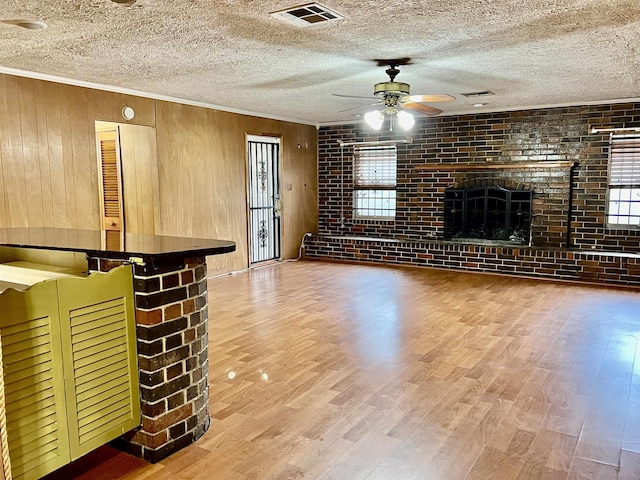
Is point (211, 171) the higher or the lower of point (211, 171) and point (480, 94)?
the lower

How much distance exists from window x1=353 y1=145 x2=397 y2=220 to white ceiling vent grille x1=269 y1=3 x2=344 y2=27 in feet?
16.1

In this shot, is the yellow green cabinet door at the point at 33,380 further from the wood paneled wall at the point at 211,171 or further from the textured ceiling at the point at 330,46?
the wood paneled wall at the point at 211,171

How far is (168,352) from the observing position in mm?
2232

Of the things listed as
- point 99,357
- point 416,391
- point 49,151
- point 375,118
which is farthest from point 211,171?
point 99,357

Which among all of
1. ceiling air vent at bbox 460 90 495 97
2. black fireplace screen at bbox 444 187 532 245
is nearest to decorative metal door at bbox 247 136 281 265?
black fireplace screen at bbox 444 187 532 245

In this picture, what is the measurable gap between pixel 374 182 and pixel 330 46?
453cm

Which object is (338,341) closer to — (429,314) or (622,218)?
(429,314)

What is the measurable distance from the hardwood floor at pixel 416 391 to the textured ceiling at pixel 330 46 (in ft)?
7.22

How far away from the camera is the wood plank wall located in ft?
14.6

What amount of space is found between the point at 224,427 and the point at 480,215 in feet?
18.0

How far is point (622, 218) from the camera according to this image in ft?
20.7

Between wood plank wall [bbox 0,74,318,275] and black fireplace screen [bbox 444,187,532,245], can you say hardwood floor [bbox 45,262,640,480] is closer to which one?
wood plank wall [bbox 0,74,318,275]

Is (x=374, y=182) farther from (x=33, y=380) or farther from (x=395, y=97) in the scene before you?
(x=33, y=380)

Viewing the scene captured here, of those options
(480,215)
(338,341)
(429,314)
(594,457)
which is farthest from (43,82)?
(480,215)
